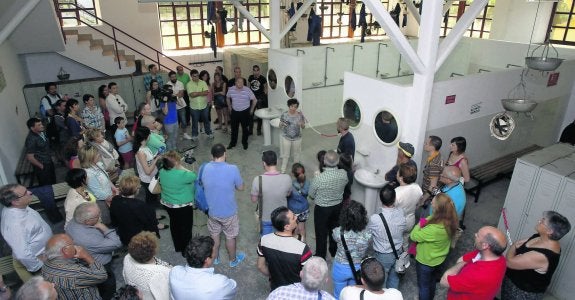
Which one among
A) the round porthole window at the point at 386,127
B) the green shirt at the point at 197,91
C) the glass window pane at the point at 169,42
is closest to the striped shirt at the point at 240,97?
the green shirt at the point at 197,91

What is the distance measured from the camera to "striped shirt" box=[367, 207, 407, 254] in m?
3.25

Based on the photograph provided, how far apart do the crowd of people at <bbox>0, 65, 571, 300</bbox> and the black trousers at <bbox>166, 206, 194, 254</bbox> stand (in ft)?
0.06

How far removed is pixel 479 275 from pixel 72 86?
29.3 feet

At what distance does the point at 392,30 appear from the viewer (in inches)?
176

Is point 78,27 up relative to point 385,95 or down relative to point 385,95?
up

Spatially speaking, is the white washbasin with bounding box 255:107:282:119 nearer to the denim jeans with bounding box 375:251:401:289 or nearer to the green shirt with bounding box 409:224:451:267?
the denim jeans with bounding box 375:251:401:289

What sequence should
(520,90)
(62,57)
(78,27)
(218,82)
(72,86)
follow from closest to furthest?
1. (520,90)
2. (218,82)
3. (72,86)
4. (62,57)
5. (78,27)

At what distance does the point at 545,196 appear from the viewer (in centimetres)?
409

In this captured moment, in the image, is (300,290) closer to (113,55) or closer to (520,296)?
(520,296)

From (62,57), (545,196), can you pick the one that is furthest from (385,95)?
(62,57)

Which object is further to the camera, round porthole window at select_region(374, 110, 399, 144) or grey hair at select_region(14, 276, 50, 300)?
round porthole window at select_region(374, 110, 399, 144)

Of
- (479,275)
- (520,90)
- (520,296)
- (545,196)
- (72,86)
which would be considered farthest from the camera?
(72,86)

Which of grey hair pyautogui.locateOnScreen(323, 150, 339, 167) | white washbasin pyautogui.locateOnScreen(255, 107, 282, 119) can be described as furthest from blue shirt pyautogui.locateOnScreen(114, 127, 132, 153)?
grey hair pyautogui.locateOnScreen(323, 150, 339, 167)

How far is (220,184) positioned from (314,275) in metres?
1.82
